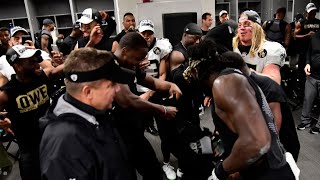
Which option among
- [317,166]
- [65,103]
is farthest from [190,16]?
[65,103]

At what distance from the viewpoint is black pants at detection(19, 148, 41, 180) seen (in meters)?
2.00

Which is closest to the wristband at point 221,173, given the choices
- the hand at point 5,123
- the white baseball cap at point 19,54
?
the white baseball cap at point 19,54

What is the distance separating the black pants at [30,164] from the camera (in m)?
2.00

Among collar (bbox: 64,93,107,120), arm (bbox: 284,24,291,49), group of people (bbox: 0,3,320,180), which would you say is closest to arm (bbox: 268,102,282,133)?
group of people (bbox: 0,3,320,180)

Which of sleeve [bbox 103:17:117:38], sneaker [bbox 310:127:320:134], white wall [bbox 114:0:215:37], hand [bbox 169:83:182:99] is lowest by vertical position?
sneaker [bbox 310:127:320:134]

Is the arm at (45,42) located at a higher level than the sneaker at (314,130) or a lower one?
higher

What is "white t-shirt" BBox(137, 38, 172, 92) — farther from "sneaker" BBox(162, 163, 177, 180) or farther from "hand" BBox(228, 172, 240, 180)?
"hand" BBox(228, 172, 240, 180)

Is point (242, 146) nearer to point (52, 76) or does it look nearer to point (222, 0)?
point (52, 76)

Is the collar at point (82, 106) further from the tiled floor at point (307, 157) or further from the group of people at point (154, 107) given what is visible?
the tiled floor at point (307, 157)

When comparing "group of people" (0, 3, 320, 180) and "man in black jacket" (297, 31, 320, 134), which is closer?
"group of people" (0, 3, 320, 180)

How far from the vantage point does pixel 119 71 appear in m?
1.16

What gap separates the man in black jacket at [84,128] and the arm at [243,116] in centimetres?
44

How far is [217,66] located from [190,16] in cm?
431

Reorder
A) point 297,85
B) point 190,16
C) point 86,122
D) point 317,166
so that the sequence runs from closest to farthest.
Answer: point 86,122, point 317,166, point 297,85, point 190,16
